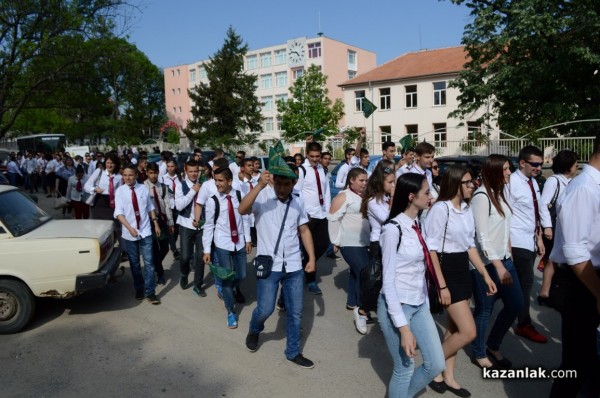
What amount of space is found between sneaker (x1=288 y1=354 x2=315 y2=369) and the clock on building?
60775 millimetres

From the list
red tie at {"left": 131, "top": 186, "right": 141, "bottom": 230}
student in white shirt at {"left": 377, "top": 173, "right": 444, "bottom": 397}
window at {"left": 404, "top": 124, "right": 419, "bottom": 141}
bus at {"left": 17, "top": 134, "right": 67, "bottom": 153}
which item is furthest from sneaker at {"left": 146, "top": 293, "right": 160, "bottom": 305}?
window at {"left": 404, "top": 124, "right": 419, "bottom": 141}

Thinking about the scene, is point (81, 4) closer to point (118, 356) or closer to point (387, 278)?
point (118, 356)

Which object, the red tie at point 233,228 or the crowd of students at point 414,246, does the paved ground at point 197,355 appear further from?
the red tie at point 233,228

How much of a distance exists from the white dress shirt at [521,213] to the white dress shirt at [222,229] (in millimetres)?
2925

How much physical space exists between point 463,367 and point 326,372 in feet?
4.09

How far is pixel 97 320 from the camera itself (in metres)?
5.87

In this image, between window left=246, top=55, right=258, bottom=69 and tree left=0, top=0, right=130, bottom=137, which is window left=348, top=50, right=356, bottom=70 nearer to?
window left=246, top=55, right=258, bottom=69

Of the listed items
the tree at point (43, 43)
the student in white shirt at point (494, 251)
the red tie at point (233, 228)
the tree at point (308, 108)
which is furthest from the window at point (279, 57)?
the student in white shirt at point (494, 251)

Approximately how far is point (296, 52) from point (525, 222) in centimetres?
6125

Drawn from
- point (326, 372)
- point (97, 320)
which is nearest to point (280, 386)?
point (326, 372)

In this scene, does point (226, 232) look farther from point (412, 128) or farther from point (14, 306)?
point (412, 128)

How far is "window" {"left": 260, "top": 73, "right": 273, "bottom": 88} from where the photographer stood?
220 ft

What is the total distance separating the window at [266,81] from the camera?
67.1 metres

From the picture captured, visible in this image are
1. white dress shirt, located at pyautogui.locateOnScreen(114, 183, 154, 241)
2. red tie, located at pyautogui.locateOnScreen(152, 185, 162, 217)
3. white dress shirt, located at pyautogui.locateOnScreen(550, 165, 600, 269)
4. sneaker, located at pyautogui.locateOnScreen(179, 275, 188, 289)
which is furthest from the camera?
red tie, located at pyautogui.locateOnScreen(152, 185, 162, 217)
